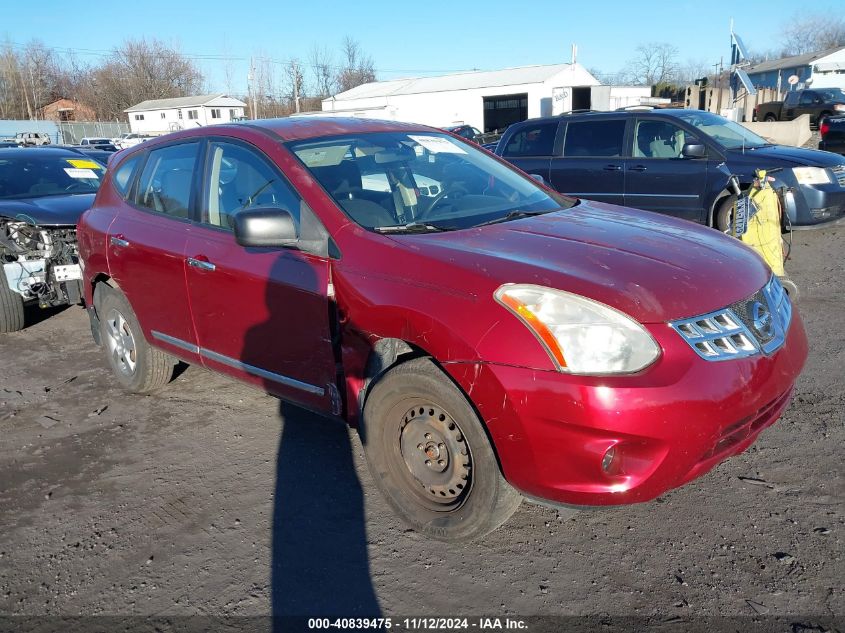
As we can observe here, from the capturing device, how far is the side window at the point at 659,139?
851 cm

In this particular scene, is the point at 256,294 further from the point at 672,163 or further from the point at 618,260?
the point at 672,163

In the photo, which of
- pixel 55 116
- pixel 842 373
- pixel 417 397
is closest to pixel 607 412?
pixel 417 397

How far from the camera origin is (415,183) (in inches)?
141

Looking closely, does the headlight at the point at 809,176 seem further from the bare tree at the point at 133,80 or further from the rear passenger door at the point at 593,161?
the bare tree at the point at 133,80

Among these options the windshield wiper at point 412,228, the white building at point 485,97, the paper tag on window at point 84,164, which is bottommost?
the windshield wiper at point 412,228

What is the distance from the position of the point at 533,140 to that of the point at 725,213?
2.95 m

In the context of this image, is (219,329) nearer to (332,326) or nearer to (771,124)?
(332,326)

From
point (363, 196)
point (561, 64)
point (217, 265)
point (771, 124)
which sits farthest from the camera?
point (561, 64)

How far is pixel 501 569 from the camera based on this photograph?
2729 mm

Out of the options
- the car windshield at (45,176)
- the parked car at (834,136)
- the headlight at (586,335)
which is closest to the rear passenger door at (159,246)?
the headlight at (586,335)

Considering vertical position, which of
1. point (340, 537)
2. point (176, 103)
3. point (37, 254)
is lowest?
point (340, 537)

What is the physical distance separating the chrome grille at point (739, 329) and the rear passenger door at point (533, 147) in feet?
22.1

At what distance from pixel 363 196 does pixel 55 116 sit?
86544 millimetres

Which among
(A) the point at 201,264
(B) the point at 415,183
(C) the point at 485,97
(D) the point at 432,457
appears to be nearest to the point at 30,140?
(C) the point at 485,97
